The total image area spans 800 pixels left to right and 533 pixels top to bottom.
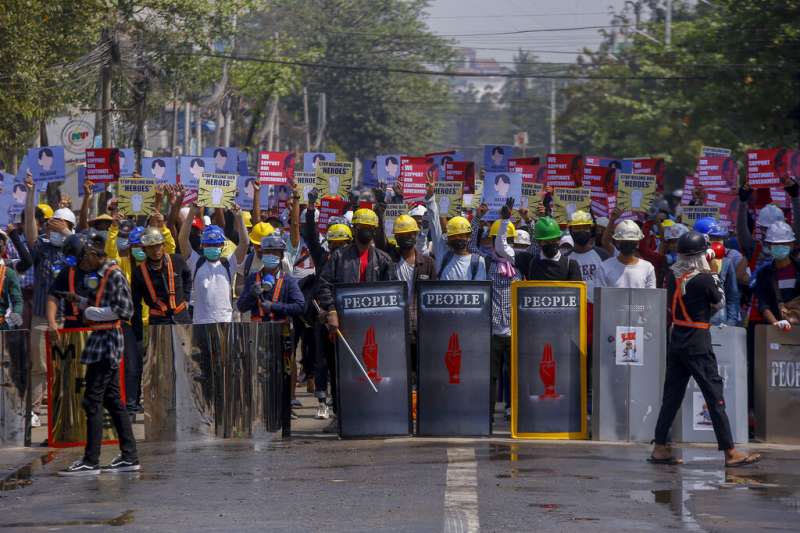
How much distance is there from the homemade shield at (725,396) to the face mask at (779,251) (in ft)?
3.60

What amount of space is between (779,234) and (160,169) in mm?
10477

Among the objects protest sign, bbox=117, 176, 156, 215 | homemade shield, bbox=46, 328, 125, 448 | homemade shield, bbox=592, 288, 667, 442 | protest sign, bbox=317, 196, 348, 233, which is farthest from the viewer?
protest sign, bbox=317, 196, 348, 233

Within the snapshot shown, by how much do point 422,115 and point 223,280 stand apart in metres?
69.8

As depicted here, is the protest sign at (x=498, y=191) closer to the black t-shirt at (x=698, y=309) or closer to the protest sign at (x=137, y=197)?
the protest sign at (x=137, y=197)

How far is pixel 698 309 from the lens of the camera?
36.2 ft

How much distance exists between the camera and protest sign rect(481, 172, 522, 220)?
61.1 feet

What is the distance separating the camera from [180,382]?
12.2 m

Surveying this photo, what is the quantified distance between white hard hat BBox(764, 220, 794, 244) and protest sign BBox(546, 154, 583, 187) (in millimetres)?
7337

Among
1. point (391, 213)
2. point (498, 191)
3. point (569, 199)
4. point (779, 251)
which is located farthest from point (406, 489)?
point (498, 191)

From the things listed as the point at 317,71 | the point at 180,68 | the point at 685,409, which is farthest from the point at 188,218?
the point at 317,71

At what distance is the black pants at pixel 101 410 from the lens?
1063 cm

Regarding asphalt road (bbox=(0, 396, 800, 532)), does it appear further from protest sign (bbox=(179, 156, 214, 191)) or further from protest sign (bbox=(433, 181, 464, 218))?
protest sign (bbox=(179, 156, 214, 191))

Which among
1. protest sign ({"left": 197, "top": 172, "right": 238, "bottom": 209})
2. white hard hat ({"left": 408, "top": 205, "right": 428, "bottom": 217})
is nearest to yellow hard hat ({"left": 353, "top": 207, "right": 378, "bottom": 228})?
protest sign ({"left": 197, "top": 172, "right": 238, "bottom": 209})

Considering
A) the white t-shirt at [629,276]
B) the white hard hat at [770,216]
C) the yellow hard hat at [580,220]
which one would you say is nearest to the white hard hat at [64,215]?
the yellow hard hat at [580,220]
